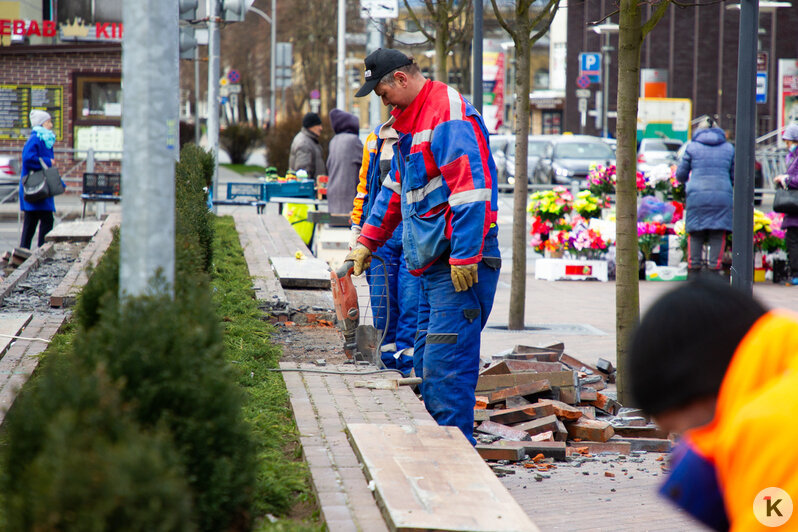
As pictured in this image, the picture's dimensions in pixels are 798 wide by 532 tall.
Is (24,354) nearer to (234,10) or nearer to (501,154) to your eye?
(234,10)

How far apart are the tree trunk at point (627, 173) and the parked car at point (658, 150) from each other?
2319cm

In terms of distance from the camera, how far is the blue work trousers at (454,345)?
516cm

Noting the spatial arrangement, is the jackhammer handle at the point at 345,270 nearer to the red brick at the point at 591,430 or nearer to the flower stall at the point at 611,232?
the red brick at the point at 591,430

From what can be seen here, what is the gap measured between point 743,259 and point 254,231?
26.1 ft

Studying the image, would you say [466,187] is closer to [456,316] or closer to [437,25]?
[456,316]

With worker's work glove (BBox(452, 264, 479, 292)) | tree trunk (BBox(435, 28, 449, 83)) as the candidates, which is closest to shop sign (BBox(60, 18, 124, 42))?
tree trunk (BBox(435, 28, 449, 83))

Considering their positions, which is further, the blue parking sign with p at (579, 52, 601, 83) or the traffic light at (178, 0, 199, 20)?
the blue parking sign with p at (579, 52, 601, 83)

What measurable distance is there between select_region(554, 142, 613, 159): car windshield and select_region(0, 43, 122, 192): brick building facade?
38.1 feet

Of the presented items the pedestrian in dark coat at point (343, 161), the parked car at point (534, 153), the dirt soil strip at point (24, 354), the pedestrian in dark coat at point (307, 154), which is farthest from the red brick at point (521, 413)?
the parked car at point (534, 153)

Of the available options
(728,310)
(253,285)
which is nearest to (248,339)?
(253,285)

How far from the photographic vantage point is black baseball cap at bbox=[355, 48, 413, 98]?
A: 532 centimetres

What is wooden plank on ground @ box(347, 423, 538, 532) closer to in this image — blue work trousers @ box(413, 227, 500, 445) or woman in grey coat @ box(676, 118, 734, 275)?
blue work trousers @ box(413, 227, 500, 445)

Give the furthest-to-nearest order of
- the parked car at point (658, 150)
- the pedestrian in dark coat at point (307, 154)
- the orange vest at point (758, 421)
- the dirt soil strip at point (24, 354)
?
the parked car at point (658, 150)
the pedestrian in dark coat at point (307, 154)
the dirt soil strip at point (24, 354)
the orange vest at point (758, 421)

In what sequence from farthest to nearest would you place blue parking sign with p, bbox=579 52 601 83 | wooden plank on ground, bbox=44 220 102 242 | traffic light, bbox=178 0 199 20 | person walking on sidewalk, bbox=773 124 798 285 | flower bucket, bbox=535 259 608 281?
blue parking sign with p, bbox=579 52 601 83 < flower bucket, bbox=535 259 608 281 < wooden plank on ground, bbox=44 220 102 242 < person walking on sidewalk, bbox=773 124 798 285 < traffic light, bbox=178 0 199 20
